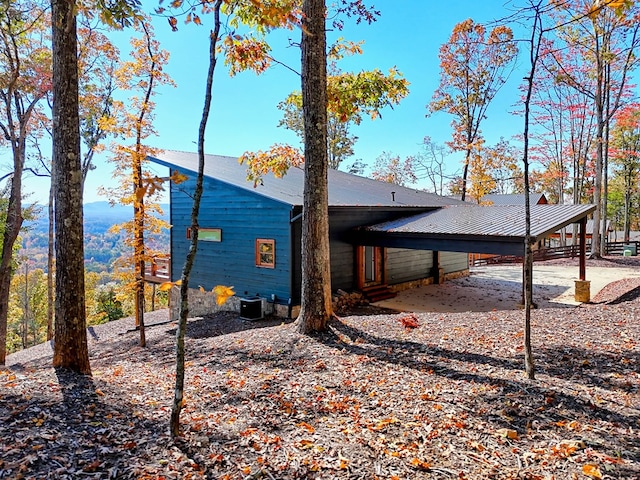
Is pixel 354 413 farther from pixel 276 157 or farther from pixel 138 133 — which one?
pixel 138 133

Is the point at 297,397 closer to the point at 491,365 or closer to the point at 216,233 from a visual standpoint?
the point at 491,365

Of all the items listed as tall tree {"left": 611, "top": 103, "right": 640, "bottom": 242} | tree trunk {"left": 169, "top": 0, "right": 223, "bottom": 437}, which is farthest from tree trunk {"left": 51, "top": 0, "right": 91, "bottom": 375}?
tall tree {"left": 611, "top": 103, "right": 640, "bottom": 242}

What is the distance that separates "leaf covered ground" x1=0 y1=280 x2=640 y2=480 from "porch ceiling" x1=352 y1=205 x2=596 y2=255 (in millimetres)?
3947

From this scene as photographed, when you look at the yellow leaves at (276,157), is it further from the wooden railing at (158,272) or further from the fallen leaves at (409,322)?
the wooden railing at (158,272)

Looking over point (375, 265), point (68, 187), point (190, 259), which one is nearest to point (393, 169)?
point (375, 265)

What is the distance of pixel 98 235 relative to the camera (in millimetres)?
19438

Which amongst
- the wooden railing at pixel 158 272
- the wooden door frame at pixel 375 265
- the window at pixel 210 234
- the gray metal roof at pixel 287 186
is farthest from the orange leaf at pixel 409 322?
the wooden railing at pixel 158 272

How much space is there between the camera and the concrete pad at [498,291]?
35.3 ft

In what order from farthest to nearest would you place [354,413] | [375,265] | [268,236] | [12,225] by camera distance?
[375,265] → [12,225] → [268,236] → [354,413]

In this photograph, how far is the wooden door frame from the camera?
38.1 ft

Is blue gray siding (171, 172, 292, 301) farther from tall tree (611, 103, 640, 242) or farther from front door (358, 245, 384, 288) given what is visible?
tall tree (611, 103, 640, 242)

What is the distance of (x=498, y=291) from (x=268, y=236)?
7.94 m

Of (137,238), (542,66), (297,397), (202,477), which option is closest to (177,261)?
(137,238)

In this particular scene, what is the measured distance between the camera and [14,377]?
13.1ft
